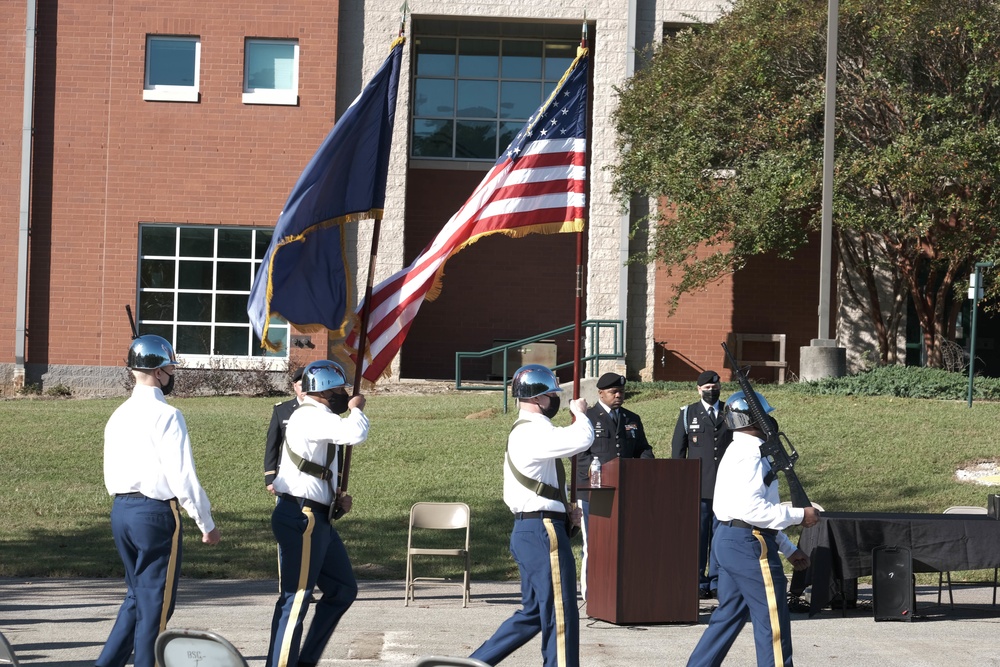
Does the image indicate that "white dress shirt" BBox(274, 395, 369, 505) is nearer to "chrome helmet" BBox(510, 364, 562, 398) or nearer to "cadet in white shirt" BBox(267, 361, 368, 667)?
"cadet in white shirt" BBox(267, 361, 368, 667)

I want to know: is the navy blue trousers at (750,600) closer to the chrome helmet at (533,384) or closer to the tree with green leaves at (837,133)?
the chrome helmet at (533,384)

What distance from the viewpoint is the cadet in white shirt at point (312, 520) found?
6.68m

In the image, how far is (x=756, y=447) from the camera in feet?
22.2

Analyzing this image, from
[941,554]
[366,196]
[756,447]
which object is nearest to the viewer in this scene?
[756,447]

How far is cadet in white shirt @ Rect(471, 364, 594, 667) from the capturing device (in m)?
6.57

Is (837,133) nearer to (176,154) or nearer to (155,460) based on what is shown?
(176,154)

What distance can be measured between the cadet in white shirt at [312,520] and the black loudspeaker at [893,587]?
4.74 m

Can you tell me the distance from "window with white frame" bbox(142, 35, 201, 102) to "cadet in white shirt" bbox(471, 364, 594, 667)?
62.7 ft

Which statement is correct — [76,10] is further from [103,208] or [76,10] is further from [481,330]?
[481,330]

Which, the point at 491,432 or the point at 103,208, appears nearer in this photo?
the point at 491,432

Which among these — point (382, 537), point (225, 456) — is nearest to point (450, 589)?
point (382, 537)

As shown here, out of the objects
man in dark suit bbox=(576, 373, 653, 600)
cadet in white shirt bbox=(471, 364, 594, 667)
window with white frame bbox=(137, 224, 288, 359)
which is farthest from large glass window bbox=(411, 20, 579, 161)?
cadet in white shirt bbox=(471, 364, 594, 667)

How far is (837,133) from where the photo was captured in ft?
65.3

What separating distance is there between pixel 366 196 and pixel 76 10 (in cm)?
1805
